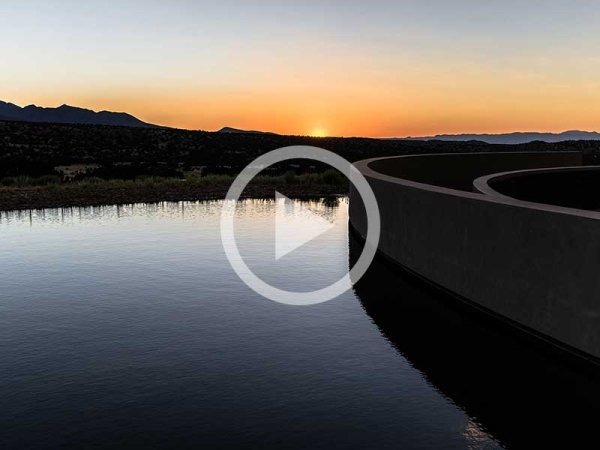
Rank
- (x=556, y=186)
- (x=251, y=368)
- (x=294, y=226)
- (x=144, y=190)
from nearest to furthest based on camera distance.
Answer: (x=251, y=368), (x=556, y=186), (x=294, y=226), (x=144, y=190)

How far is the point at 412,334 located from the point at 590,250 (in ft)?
9.89

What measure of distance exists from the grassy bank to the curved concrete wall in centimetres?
2051

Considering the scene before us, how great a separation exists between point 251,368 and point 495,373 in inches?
117

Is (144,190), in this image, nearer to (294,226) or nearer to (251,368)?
(294,226)

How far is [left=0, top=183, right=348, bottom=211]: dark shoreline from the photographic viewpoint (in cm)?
2981

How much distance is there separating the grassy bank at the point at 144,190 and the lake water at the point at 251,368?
1667 centimetres

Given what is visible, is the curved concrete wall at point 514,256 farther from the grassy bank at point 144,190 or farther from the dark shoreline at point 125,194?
the grassy bank at point 144,190

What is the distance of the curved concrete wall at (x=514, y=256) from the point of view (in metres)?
7.90

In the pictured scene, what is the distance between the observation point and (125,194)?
3338cm
